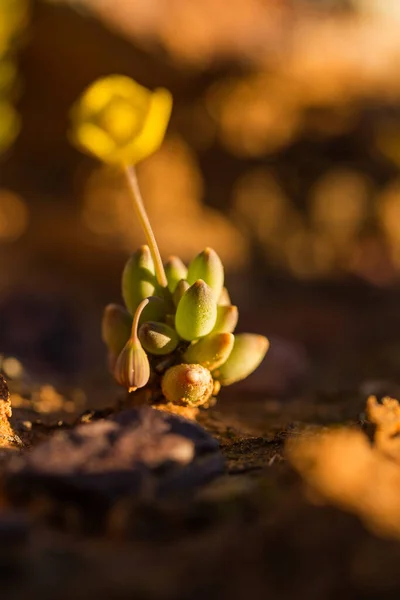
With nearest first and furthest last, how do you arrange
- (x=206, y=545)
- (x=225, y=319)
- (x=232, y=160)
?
(x=206, y=545) < (x=225, y=319) < (x=232, y=160)

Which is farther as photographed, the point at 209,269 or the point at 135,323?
the point at 209,269

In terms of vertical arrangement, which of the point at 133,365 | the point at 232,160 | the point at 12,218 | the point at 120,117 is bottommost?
the point at 133,365

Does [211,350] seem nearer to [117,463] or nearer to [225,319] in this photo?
[225,319]

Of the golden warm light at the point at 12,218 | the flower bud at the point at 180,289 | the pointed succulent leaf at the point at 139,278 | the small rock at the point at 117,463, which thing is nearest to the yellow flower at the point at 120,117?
the pointed succulent leaf at the point at 139,278

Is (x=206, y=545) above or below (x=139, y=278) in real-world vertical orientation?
below

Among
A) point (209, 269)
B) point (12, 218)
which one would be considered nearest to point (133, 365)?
point (209, 269)


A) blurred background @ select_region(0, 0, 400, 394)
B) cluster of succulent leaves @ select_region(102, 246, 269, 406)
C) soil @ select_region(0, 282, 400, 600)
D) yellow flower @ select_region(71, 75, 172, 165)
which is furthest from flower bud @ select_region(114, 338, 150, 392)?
blurred background @ select_region(0, 0, 400, 394)

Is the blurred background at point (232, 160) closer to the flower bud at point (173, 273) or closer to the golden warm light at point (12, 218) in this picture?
the golden warm light at point (12, 218)
